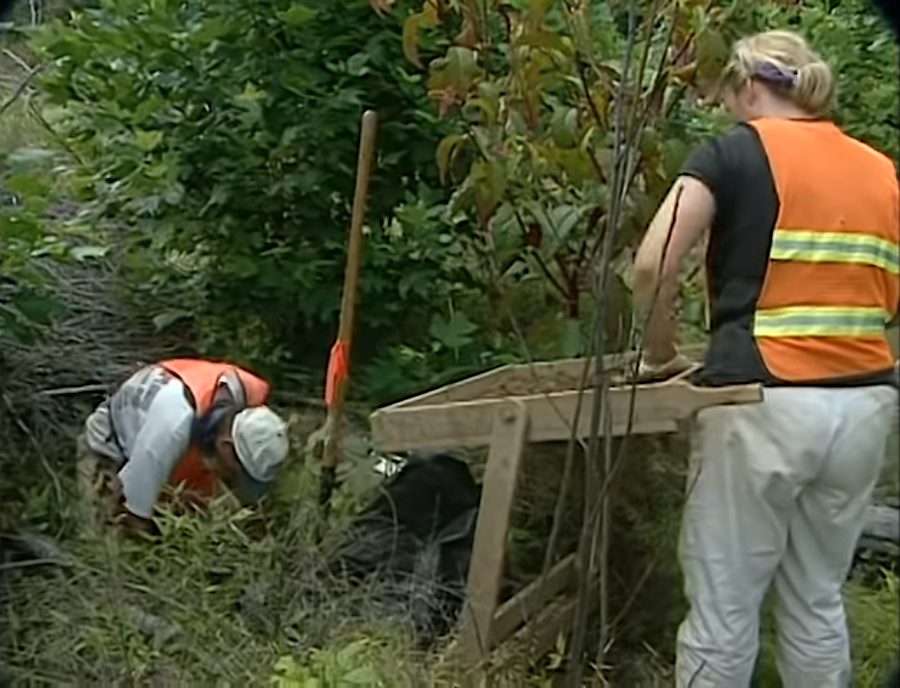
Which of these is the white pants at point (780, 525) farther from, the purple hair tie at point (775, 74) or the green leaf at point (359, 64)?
the green leaf at point (359, 64)

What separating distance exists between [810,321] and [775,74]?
403 mm

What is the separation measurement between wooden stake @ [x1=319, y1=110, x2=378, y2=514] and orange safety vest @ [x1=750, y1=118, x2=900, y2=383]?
1.09 m

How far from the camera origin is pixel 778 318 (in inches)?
100.0

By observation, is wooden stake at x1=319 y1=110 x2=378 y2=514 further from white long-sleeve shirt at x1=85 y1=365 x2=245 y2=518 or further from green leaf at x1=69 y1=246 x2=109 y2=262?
green leaf at x1=69 y1=246 x2=109 y2=262

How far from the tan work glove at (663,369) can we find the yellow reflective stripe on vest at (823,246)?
0.28 m

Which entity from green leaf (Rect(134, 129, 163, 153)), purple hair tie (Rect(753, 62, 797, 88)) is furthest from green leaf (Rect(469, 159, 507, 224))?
green leaf (Rect(134, 129, 163, 153))

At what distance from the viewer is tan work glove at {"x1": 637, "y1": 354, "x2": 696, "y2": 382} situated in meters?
2.72

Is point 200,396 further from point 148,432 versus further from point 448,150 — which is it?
point 448,150

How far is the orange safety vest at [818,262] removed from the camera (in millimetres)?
2533

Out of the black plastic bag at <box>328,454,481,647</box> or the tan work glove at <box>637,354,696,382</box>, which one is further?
the black plastic bag at <box>328,454,481,647</box>

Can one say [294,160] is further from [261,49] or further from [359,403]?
[359,403]

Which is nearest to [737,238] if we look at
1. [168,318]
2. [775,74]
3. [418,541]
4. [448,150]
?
[775,74]

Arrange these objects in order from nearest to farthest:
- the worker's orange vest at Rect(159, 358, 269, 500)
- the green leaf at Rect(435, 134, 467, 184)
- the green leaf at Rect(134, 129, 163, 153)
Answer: the green leaf at Rect(435, 134, 467, 184) < the worker's orange vest at Rect(159, 358, 269, 500) < the green leaf at Rect(134, 129, 163, 153)

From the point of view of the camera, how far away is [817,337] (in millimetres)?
2547
